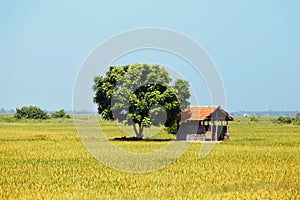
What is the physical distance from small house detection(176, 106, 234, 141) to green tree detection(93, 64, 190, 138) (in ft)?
2.50

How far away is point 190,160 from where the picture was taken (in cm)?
2059

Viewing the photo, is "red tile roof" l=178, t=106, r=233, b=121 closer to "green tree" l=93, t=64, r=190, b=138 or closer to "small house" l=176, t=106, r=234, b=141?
"small house" l=176, t=106, r=234, b=141

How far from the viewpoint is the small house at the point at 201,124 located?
33781 mm

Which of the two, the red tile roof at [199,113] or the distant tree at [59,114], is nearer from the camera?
the red tile roof at [199,113]

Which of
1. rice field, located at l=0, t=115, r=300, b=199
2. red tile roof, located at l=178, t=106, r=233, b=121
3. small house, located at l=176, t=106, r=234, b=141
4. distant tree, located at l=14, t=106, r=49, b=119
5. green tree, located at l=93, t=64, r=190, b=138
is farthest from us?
distant tree, located at l=14, t=106, r=49, b=119

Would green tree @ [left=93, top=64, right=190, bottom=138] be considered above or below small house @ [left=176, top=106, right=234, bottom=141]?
above

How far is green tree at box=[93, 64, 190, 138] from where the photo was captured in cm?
3291

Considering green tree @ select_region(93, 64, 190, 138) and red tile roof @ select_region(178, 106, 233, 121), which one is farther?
red tile roof @ select_region(178, 106, 233, 121)

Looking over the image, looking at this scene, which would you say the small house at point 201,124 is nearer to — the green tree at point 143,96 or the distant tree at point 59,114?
the green tree at point 143,96

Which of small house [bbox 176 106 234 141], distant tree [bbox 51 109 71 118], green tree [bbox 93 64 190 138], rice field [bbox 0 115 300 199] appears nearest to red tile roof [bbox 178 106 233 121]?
small house [bbox 176 106 234 141]

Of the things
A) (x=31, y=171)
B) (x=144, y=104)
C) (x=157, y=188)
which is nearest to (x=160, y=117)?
(x=144, y=104)

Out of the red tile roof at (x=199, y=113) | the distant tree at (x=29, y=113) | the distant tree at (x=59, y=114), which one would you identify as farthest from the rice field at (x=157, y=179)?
the distant tree at (x=59, y=114)

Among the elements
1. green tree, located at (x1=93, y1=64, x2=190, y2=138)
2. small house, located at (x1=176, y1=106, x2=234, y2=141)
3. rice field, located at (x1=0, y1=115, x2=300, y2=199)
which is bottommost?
rice field, located at (x1=0, y1=115, x2=300, y2=199)

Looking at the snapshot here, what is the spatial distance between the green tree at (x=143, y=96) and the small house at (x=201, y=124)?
0.76m
